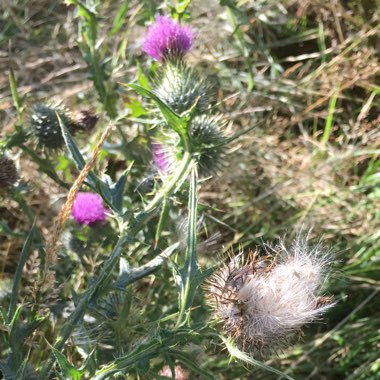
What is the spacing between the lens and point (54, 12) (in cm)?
431

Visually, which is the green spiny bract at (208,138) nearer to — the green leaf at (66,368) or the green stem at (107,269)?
the green stem at (107,269)

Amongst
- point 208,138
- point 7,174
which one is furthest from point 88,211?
point 208,138

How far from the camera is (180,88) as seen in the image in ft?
7.69

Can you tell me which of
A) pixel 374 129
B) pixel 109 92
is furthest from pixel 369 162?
pixel 109 92

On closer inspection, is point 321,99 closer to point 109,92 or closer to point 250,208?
point 250,208

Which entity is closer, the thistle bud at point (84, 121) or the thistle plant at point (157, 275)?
the thistle plant at point (157, 275)

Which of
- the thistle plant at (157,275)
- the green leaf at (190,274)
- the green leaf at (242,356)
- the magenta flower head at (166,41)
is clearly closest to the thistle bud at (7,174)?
the thistle plant at (157,275)

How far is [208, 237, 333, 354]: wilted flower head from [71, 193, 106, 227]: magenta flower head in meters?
0.90

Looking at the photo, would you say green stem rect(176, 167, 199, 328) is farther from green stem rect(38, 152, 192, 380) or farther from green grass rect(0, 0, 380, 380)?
green grass rect(0, 0, 380, 380)

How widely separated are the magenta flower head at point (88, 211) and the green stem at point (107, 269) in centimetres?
49

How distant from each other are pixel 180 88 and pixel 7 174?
75 cm

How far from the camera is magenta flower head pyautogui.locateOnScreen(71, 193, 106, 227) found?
2488 mm

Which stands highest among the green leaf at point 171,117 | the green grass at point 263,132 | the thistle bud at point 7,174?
the green leaf at point 171,117

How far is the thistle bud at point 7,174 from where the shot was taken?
236 centimetres
